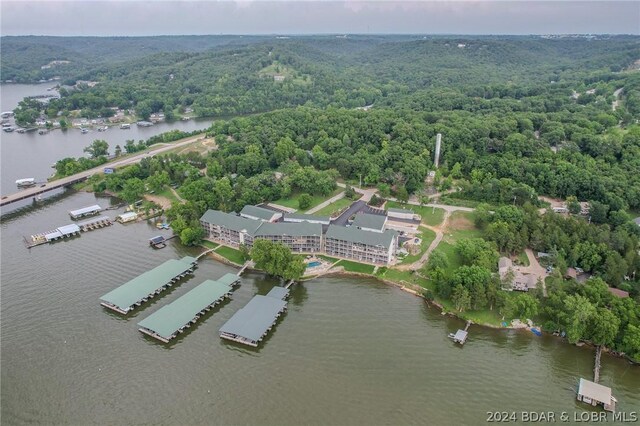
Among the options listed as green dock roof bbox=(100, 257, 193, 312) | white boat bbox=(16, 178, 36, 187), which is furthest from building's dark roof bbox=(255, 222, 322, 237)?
white boat bbox=(16, 178, 36, 187)

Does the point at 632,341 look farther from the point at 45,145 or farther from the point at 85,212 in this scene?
the point at 45,145

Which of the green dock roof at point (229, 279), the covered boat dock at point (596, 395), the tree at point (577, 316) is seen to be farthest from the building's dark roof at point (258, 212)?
the covered boat dock at point (596, 395)

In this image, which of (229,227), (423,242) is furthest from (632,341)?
(229,227)

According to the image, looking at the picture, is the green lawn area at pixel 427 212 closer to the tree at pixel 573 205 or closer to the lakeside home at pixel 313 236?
the lakeside home at pixel 313 236

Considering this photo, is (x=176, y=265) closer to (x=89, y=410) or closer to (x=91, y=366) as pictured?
(x=91, y=366)

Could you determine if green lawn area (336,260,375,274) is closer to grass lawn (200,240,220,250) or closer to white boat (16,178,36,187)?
grass lawn (200,240,220,250)

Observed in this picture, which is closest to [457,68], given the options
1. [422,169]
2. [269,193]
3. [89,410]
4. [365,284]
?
[422,169]
